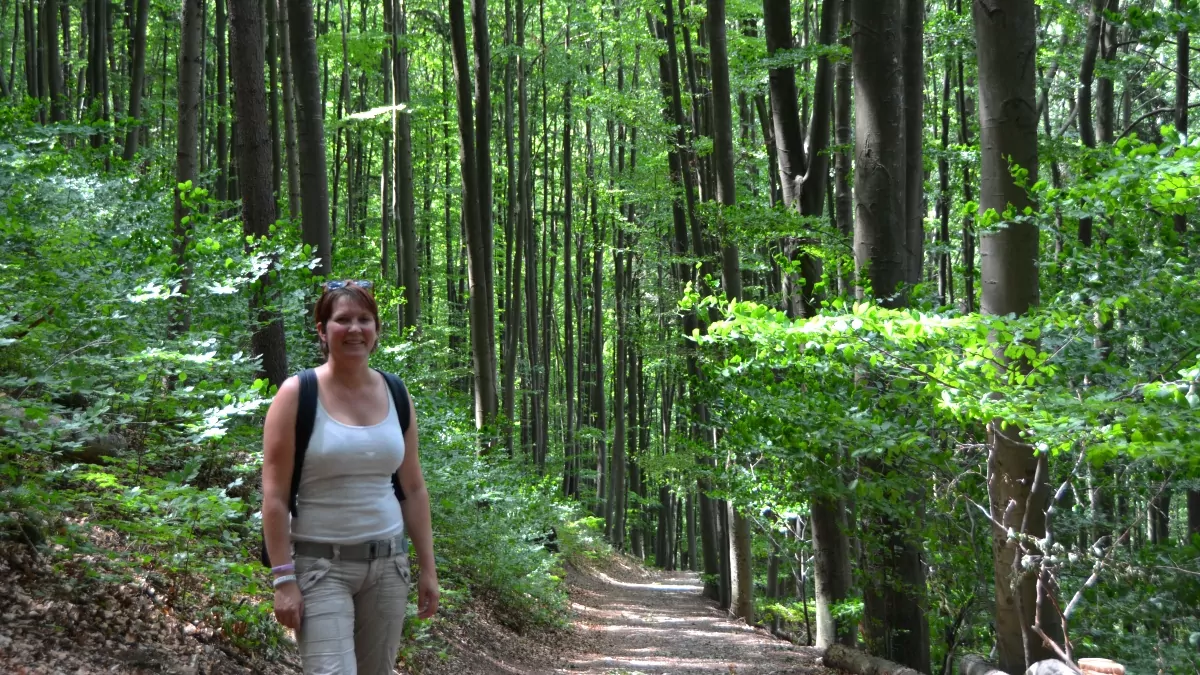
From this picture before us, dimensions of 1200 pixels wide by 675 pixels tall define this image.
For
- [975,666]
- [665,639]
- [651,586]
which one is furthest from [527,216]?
[975,666]

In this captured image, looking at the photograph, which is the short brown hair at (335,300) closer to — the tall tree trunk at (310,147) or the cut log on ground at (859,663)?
the cut log on ground at (859,663)

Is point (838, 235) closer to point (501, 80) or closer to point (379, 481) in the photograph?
point (379, 481)

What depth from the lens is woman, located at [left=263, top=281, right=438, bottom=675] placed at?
313 centimetres

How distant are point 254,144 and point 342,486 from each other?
498cm

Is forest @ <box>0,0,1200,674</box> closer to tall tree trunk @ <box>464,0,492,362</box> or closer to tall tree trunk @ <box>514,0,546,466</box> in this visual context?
tall tree trunk @ <box>464,0,492,362</box>

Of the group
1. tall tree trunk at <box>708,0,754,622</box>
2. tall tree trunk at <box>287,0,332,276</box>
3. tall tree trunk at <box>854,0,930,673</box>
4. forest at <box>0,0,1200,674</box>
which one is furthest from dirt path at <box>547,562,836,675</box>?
tall tree trunk at <box>287,0,332,276</box>

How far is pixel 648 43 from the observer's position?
17.9 m

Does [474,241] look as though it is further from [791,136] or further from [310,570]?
[310,570]

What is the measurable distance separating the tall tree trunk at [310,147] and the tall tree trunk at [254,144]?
178cm

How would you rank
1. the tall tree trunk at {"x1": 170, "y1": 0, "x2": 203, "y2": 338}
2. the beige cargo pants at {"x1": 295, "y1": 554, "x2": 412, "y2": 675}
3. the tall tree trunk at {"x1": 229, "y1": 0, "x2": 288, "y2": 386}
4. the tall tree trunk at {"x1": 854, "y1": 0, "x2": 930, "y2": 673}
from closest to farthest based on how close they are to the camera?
the beige cargo pants at {"x1": 295, "y1": 554, "x2": 412, "y2": 675}, the tall tree trunk at {"x1": 854, "y1": 0, "x2": 930, "y2": 673}, the tall tree trunk at {"x1": 229, "y1": 0, "x2": 288, "y2": 386}, the tall tree trunk at {"x1": 170, "y1": 0, "x2": 203, "y2": 338}

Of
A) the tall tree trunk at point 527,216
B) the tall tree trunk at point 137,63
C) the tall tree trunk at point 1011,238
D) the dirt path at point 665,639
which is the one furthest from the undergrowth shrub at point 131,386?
the tall tree trunk at point 527,216

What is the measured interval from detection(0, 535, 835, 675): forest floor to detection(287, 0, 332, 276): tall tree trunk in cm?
400

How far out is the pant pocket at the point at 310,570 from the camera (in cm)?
317

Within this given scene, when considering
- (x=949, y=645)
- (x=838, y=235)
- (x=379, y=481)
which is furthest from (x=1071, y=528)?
(x=379, y=481)
